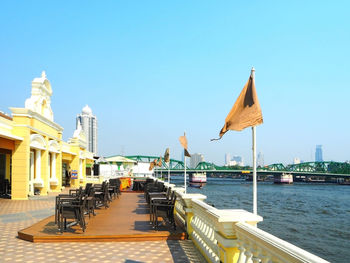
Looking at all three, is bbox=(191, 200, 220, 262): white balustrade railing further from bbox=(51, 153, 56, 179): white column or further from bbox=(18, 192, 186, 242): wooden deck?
bbox=(51, 153, 56, 179): white column

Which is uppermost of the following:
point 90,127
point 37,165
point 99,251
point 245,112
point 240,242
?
point 90,127

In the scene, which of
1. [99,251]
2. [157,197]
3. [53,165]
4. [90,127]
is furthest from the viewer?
[90,127]

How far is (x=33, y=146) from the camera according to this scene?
18.2 meters

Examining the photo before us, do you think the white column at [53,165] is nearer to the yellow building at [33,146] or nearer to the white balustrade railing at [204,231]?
the yellow building at [33,146]

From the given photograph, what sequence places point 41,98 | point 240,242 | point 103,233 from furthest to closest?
point 41,98, point 103,233, point 240,242

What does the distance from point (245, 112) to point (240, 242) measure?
70.4 inches

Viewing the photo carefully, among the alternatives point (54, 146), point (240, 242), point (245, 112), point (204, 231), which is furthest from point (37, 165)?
point (240, 242)

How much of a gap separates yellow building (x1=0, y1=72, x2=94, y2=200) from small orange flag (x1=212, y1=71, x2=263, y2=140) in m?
12.9

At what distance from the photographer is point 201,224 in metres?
6.53

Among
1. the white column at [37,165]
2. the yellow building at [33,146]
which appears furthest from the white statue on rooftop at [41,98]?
the white column at [37,165]

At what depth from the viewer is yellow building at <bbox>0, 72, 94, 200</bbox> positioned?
55.9 feet

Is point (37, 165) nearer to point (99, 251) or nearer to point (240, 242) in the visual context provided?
point (99, 251)

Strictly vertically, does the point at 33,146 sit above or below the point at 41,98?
below

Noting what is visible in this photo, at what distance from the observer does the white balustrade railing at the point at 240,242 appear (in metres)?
2.90
